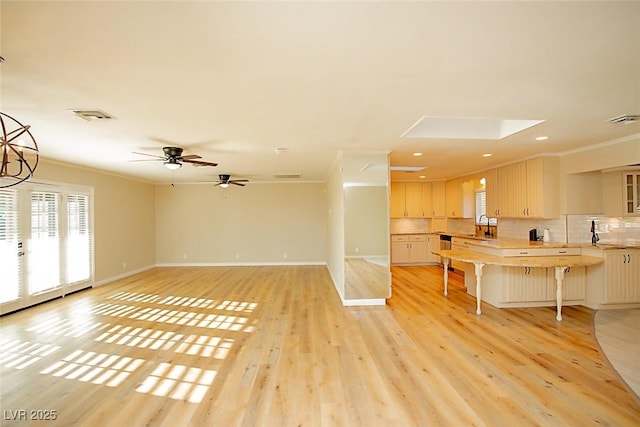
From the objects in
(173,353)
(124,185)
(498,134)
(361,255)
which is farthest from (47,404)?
(124,185)

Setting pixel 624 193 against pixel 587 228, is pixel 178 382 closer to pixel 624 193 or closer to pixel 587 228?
pixel 587 228

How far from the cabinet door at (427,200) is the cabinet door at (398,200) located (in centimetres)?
59

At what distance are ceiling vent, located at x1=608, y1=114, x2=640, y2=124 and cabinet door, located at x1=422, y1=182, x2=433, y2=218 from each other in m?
5.42

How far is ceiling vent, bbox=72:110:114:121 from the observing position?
9.70ft

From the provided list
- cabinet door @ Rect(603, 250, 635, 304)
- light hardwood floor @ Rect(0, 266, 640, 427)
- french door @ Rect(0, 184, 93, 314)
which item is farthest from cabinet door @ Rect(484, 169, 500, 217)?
french door @ Rect(0, 184, 93, 314)

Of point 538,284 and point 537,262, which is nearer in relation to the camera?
point 537,262

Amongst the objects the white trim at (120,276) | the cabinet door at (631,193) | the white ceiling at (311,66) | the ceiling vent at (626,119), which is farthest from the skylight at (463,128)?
the white trim at (120,276)

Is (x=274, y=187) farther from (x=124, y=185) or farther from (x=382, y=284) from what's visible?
(x=382, y=284)

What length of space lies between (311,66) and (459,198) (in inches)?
283

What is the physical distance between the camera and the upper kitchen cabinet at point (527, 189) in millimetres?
5125

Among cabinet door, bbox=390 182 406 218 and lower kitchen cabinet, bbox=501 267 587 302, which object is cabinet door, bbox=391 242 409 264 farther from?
lower kitchen cabinet, bbox=501 267 587 302

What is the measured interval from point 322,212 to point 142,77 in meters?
7.05

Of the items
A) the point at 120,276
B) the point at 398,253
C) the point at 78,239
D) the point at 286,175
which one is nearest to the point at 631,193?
the point at 398,253

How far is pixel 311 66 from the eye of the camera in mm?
2092
